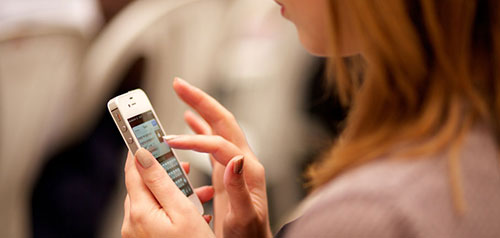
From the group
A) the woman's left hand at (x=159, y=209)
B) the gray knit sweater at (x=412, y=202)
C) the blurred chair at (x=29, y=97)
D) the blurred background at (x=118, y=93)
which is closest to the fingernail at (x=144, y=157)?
the woman's left hand at (x=159, y=209)

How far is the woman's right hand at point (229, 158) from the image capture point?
0.55 m

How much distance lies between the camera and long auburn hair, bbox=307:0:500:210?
406 mm

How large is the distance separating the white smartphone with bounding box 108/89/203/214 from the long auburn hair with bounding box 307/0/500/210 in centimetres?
20

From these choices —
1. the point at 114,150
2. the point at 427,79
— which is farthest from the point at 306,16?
the point at 114,150

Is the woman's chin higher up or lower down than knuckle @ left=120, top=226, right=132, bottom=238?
higher up

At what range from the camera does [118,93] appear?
4.42ft

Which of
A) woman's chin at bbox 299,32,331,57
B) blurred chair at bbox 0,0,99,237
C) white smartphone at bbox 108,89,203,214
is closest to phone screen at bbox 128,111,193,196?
white smartphone at bbox 108,89,203,214

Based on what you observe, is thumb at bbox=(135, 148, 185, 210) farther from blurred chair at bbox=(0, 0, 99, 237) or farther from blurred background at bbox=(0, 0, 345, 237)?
blurred chair at bbox=(0, 0, 99, 237)

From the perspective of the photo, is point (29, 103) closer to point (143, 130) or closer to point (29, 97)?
point (29, 97)

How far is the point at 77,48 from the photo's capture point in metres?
1.33

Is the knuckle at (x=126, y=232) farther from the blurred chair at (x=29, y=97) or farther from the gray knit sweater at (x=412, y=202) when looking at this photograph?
the blurred chair at (x=29, y=97)

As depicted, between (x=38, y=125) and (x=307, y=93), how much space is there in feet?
2.33

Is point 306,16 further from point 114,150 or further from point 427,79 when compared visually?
point 114,150

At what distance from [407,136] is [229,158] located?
0.21 meters
